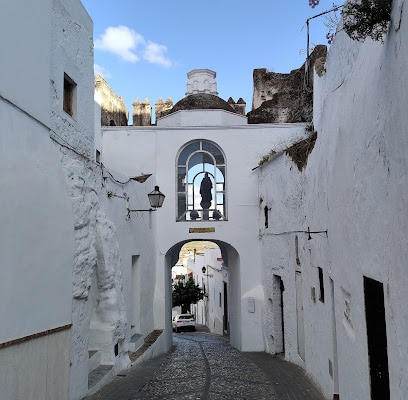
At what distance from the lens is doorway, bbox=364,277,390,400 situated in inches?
163

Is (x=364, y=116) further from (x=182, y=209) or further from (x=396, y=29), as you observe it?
(x=182, y=209)

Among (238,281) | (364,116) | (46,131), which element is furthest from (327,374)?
(238,281)

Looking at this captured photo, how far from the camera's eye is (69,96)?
684 cm

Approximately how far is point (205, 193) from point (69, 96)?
7716mm

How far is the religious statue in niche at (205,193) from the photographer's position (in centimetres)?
1415

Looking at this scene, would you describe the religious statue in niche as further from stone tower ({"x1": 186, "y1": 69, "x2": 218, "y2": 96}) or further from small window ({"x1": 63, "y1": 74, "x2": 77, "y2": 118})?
small window ({"x1": 63, "y1": 74, "x2": 77, "y2": 118})

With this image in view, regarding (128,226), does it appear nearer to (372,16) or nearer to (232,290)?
(232,290)

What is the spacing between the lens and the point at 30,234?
499 centimetres

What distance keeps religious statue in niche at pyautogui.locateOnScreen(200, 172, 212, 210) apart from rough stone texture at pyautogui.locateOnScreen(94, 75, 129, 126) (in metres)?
5.96

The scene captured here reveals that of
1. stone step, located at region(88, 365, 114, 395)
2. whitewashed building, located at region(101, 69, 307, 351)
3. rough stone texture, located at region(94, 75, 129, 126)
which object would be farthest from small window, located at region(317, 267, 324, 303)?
rough stone texture, located at region(94, 75, 129, 126)

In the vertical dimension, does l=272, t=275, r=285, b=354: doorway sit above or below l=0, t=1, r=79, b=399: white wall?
below

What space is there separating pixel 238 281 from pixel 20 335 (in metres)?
9.83

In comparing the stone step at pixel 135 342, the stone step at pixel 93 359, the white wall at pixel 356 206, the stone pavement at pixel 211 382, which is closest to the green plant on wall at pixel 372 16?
the white wall at pixel 356 206

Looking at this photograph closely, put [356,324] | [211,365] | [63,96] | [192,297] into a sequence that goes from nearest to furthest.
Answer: [356,324]
[63,96]
[211,365]
[192,297]
